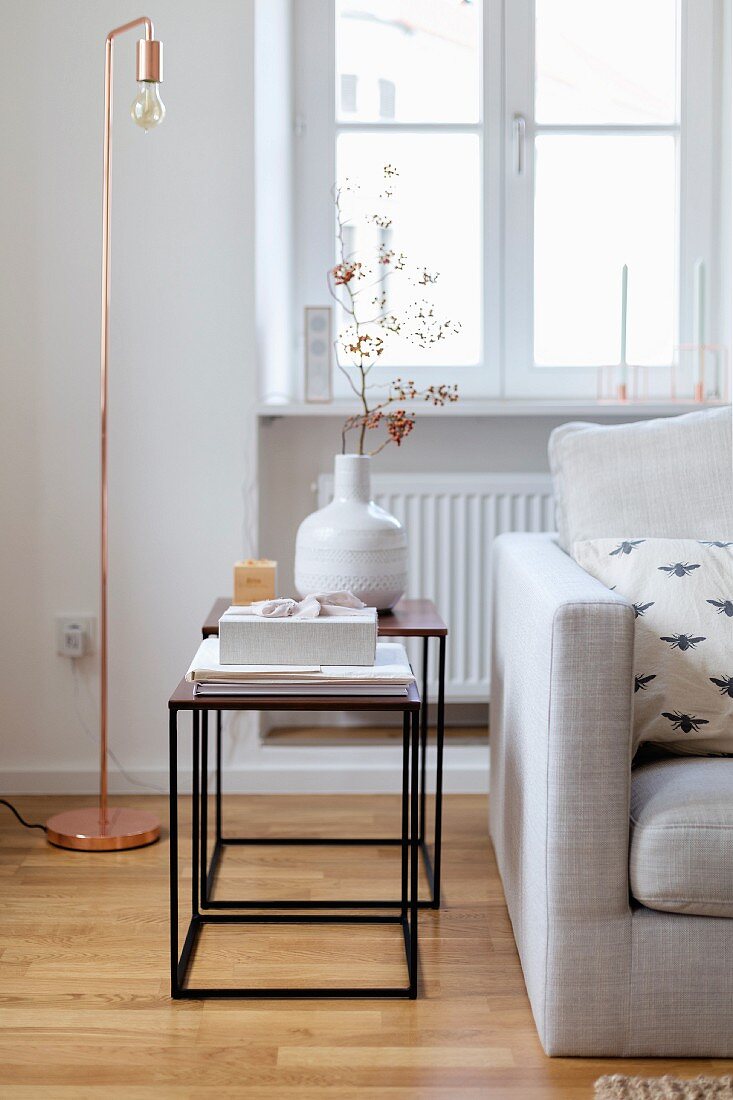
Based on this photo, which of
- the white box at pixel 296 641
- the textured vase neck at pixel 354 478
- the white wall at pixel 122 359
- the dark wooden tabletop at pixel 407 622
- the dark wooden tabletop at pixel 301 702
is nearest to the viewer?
the dark wooden tabletop at pixel 301 702

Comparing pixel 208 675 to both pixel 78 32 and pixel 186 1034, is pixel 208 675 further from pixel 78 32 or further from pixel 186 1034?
pixel 78 32

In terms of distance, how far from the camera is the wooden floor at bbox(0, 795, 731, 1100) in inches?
64.5

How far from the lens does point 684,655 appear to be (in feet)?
6.14

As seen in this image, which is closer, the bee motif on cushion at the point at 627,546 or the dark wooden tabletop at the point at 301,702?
the dark wooden tabletop at the point at 301,702

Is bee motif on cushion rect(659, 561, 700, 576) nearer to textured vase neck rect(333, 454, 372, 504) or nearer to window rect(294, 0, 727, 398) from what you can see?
textured vase neck rect(333, 454, 372, 504)

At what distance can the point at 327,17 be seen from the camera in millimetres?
3090

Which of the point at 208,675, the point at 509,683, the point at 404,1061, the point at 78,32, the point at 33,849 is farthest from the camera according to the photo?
the point at 78,32

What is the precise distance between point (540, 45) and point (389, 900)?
86.4 inches

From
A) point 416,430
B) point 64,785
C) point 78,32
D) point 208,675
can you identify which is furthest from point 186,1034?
point 78,32

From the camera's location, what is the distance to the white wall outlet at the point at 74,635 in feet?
9.31

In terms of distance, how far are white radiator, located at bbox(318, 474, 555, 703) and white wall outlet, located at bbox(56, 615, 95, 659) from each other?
65 centimetres

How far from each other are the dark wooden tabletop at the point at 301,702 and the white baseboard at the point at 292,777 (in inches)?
44.9

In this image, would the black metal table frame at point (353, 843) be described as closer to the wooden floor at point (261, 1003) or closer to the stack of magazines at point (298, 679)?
the wooden floor at point (261, 1003)

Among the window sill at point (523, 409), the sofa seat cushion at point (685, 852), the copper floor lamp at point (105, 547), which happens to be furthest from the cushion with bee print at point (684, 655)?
the copper floor lamp at point (105, 547)
